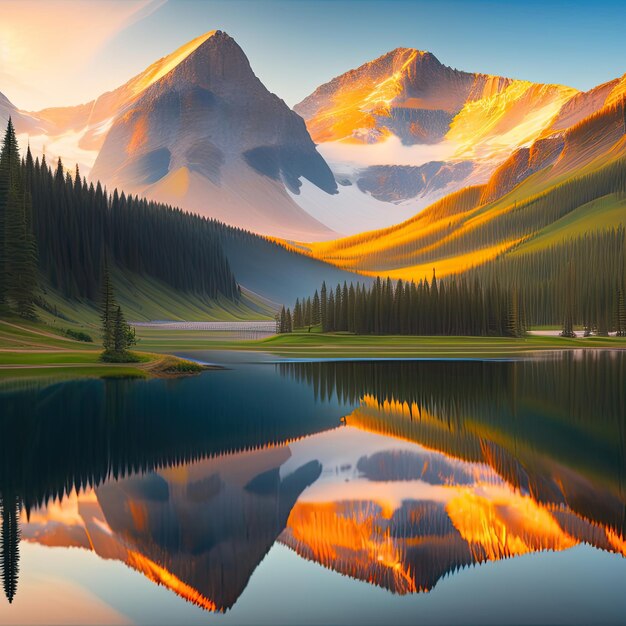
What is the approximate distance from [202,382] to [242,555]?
4235cm

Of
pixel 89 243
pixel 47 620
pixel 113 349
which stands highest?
pixel 89 243

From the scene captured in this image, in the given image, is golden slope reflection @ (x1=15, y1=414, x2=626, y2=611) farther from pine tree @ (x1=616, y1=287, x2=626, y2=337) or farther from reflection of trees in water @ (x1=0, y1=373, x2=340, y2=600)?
pine tree @ (x1=616, y1=287, x2=626, y2=337)

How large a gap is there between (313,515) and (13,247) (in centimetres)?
8928

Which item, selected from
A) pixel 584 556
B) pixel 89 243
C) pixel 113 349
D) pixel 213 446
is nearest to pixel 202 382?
pixel 113 349

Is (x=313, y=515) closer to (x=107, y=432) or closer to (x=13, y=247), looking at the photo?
(x=107, y=432)

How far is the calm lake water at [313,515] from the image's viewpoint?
16234 mm

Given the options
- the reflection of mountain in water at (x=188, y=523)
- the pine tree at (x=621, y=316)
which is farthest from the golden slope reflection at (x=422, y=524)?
the pine tree at (x=621, y=316)

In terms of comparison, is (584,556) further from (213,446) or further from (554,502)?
(213,446)

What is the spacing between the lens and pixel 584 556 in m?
18.9

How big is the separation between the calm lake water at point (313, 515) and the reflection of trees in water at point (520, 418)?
0.16 metres

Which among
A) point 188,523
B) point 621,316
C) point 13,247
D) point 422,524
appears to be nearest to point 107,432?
point 188,523

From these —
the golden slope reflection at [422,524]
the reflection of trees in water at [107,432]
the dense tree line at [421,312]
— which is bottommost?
the golden slope reflection at [422,524]

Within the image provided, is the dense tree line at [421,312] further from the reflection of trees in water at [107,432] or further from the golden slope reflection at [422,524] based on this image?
the golden slope reflection at [422,524]

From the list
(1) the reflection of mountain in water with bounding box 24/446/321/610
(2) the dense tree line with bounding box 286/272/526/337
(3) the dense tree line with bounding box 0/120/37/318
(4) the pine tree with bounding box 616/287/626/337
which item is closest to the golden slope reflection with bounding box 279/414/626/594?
(1) the reflection of mountain in water with bounding box 24/446/321/610
